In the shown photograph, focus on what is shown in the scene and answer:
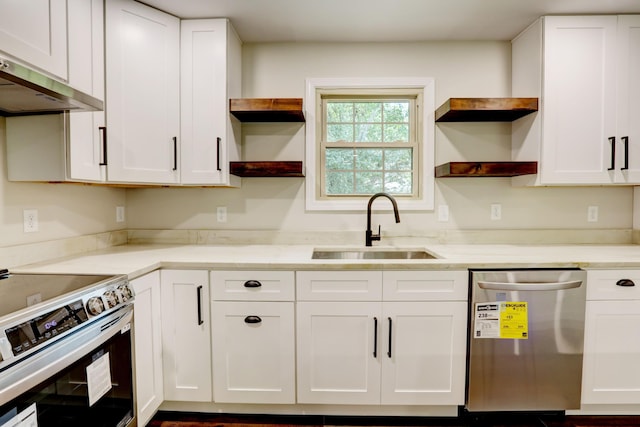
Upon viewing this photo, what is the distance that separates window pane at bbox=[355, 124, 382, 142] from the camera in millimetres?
2531

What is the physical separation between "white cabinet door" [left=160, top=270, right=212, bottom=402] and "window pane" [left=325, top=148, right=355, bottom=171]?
1.22 meters

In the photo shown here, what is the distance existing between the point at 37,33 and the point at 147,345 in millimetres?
1448

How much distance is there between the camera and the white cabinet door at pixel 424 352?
5.86ft

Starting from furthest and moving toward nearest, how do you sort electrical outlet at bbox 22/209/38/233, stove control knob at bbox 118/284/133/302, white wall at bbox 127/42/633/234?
white wall at bbox 127/42/633/234 → electrical outlet at bbox 22/209/38/233 → stove control knob at bbox 118/284/133/302

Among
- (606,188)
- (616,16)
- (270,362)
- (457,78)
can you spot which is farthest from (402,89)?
(270,362)

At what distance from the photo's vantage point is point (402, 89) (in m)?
2.44

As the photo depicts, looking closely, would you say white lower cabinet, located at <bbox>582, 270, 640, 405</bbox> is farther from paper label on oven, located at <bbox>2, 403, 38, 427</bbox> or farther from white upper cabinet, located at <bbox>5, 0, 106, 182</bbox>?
white upper cabinet, located at <bbox>5, 0, 106, 182</bbox>

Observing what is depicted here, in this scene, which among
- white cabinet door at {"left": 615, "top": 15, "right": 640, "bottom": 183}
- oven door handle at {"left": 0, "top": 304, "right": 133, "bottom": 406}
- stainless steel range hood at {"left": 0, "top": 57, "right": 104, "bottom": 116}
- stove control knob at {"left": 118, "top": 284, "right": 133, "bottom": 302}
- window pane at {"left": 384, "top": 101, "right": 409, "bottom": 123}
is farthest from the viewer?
window pane at {"left": 384, "top": 101, "right": 409, "bottom": 123}

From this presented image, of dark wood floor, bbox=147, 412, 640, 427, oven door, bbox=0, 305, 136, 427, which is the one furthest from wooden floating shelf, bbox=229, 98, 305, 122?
dark wood floor, bbox=147, 412, 640, 427

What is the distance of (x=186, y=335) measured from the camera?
182 cm

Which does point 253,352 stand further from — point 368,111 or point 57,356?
point 368,111

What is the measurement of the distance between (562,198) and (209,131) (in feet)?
8.02

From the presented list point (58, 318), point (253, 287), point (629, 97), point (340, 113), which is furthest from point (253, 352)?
point (629, 97)

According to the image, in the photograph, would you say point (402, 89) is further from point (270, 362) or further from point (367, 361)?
point (270, 362)
